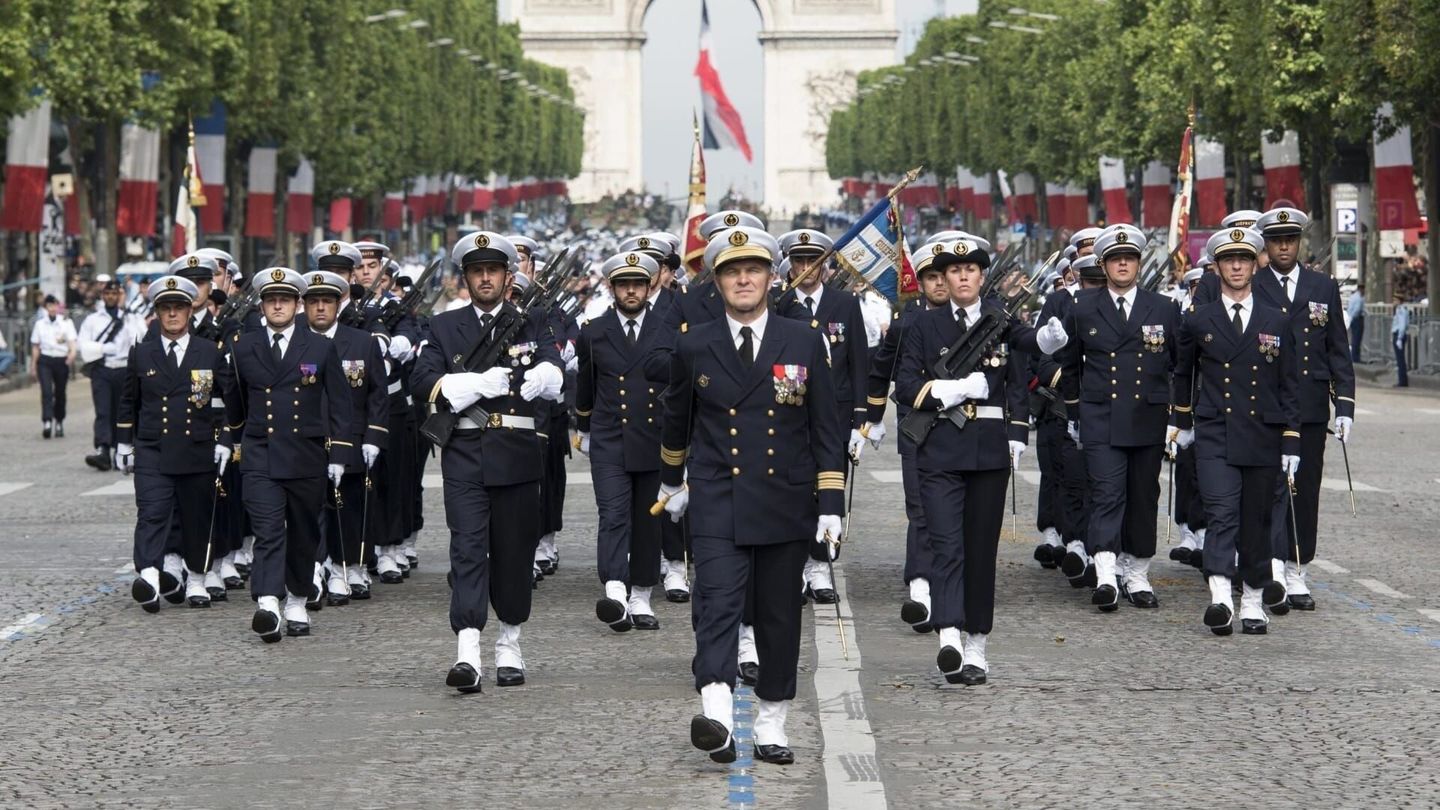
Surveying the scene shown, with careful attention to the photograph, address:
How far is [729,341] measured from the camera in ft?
31.1

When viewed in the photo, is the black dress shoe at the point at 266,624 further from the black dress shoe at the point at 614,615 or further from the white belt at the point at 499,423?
the white belt at the point at 499,423

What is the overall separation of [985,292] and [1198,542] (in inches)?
139

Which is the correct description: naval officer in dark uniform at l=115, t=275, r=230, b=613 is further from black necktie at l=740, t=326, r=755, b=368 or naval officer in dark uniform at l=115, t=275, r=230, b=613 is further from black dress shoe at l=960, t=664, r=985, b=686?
black necktie at l=740, t=326, r=755, b=368

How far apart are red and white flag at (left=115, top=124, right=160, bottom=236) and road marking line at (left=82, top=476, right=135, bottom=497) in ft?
86.4

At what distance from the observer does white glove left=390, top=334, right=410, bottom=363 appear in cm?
1535

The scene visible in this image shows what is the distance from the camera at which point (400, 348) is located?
15.4m

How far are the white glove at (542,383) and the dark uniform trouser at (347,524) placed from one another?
11.7 feet

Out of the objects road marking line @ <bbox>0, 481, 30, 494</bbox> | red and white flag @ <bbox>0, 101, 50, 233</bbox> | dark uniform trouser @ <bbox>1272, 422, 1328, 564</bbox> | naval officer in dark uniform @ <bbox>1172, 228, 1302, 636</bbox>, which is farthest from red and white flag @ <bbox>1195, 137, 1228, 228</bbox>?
naval officer in dark uniform @ <bbox>1172, 228, 1302, 636</bbox>

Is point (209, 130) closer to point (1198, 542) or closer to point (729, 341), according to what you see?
point (1198, 542)

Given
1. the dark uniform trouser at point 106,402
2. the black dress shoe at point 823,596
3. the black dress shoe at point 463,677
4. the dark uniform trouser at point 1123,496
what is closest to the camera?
the black dress shoe at point 463,677

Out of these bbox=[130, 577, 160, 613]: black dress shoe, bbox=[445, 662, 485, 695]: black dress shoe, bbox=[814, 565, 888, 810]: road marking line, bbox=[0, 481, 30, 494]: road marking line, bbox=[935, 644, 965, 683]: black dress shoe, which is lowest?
bbox=[0, 481, 30, 494]: road marking line

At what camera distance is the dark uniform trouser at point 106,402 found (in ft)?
80.4

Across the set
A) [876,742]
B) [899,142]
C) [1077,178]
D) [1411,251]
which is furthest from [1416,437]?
[899,142]

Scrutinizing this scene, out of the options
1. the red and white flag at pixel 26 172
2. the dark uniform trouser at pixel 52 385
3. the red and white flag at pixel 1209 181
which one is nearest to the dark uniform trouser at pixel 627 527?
the dark uniform trouser at pixel 52 385
